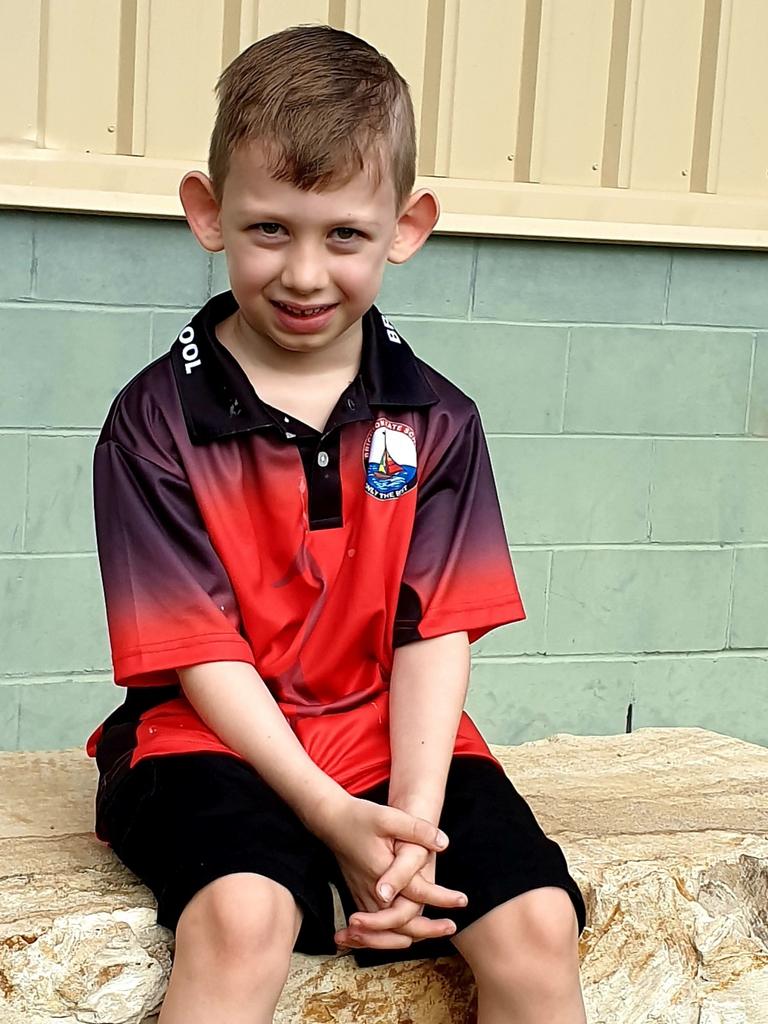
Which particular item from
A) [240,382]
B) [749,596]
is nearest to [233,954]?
[240,382]

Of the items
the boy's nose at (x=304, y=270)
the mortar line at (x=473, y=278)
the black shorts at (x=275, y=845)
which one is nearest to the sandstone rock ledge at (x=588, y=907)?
the black shorts at (x=275, y=845)

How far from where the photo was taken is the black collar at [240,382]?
2256 mm

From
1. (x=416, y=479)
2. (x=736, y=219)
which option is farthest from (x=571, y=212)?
(x=416, y=479)

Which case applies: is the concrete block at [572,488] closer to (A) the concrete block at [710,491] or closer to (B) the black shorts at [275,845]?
(A) the concrete block at [710,491]

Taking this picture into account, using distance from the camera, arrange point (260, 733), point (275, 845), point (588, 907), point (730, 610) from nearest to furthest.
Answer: point (275, 845) → point (260, 733) → point (588, 907) → point (730, 610)

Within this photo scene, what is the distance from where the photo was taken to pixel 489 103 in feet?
12.2

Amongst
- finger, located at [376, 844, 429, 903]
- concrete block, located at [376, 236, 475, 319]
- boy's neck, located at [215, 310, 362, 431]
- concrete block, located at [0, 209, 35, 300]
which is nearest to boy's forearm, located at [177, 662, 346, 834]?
finger, located at [376, 844, 429, 903]

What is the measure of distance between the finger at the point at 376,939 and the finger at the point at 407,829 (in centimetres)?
13

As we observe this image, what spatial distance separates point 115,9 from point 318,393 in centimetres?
148

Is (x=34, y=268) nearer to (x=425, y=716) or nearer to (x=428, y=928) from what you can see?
(x=425, y=716)

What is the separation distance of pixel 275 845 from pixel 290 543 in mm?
451

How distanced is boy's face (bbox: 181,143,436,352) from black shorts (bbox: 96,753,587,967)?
2.05ft

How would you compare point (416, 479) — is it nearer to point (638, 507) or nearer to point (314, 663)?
point (314, 663)

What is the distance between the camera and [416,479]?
235 centimetres
